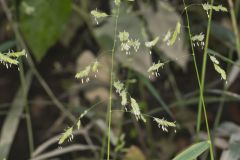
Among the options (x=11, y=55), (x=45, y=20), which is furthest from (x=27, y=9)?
(x=11, y=55)

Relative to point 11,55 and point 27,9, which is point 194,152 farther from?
point 27,9

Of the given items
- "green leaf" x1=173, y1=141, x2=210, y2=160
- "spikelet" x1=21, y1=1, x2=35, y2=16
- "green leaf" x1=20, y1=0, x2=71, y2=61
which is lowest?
"green leaf" x1=173, y1=141, x2=210, y2=160

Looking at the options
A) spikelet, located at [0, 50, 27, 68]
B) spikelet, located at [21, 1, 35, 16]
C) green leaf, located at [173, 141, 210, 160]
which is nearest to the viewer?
spikelet, located at [0, 50, 27, 68]

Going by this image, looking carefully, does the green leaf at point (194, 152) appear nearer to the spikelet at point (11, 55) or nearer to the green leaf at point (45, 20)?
the spikelet at point (11, 55)

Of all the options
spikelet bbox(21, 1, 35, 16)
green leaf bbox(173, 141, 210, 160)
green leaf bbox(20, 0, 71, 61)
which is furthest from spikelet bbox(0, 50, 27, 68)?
green leaf bbox(20, 0, 71, 61)

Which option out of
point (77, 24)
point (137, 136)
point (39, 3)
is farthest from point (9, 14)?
point (137, 136)

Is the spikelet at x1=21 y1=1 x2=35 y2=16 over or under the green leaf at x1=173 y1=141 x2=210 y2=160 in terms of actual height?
over

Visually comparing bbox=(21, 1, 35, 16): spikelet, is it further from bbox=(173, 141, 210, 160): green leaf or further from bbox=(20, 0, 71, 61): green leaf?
bbox=(173, 141, 210, 160): green leaf

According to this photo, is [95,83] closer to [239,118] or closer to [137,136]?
[137,136]
